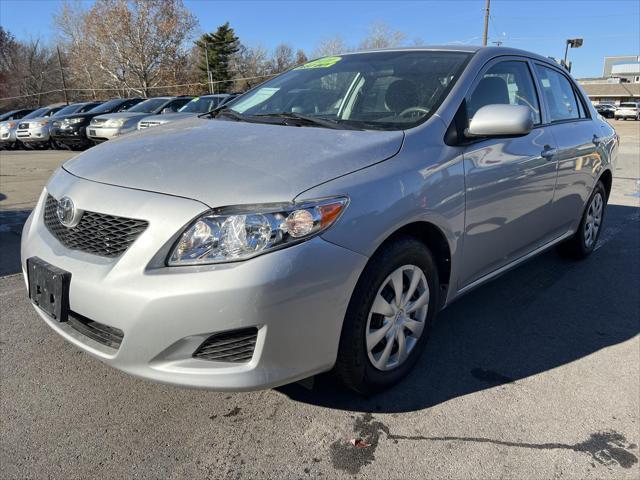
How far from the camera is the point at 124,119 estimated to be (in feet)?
40.9

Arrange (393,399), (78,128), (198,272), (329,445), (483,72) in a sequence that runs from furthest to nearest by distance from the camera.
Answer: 1. (78,128)
2. (483,72)
3. (393,399)
4. (329,445)
5. (198,272)

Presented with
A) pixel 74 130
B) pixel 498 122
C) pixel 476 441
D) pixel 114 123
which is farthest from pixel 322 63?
pixel 74 130

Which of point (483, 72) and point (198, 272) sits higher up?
point (483, 72)

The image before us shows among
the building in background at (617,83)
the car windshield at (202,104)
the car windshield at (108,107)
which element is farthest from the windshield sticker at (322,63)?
the building in background at (617,83)

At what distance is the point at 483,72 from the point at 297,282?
1.91 metres

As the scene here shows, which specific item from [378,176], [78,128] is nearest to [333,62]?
[378,176]

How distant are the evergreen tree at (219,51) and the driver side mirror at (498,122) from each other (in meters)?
58.0

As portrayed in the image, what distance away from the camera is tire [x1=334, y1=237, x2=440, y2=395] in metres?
2.10

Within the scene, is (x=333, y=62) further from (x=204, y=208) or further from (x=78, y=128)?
(x=78, y=128)

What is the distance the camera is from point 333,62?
136 inches

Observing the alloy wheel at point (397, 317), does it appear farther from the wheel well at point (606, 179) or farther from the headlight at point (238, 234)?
the wheel well at point (606, 179)

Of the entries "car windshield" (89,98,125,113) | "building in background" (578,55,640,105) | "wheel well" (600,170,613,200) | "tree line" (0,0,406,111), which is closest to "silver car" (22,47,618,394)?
"wheel well" (600,170,613,200)

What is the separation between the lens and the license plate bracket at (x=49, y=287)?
1.99 meters

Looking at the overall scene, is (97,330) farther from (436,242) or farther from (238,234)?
Result: (436,242)
